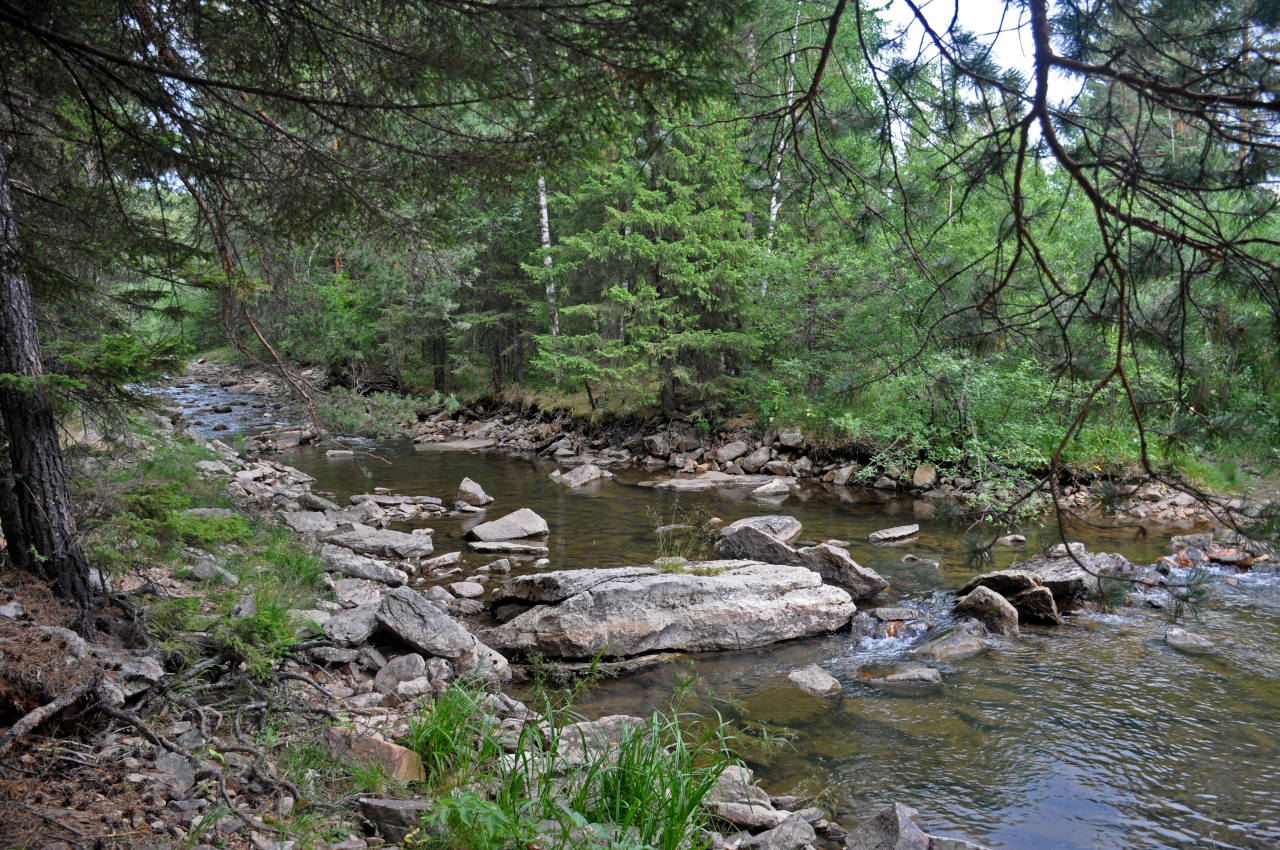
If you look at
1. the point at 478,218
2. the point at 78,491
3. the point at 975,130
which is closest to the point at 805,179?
the point at 975,130

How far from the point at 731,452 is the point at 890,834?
13628mm

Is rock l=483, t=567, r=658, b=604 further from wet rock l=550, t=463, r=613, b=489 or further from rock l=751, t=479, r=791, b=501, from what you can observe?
wet rock l=550, t=463, r=613, b=489

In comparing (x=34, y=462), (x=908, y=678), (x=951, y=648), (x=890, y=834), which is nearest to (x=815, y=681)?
(x=908, y=678)

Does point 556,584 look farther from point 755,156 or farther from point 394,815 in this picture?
point 755,156

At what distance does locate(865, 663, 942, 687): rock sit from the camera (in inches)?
254

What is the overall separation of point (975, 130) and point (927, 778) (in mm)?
4060

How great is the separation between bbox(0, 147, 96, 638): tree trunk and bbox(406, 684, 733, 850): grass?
2210 millimetres

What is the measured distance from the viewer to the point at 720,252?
1853cm

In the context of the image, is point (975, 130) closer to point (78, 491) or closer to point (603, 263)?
point (78, 491)

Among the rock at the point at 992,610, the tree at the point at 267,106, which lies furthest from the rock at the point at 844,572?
the tree at the point at 267,106

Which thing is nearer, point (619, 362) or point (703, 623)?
point (703, 623)

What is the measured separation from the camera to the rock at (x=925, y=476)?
1448 centimetres

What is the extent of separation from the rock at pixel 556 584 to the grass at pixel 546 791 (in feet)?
9.45

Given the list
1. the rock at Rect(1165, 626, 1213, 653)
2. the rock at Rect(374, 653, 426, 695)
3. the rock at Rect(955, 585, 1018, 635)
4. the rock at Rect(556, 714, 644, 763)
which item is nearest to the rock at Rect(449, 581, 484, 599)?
the rock at Rect(374, 653, 426, 695)
